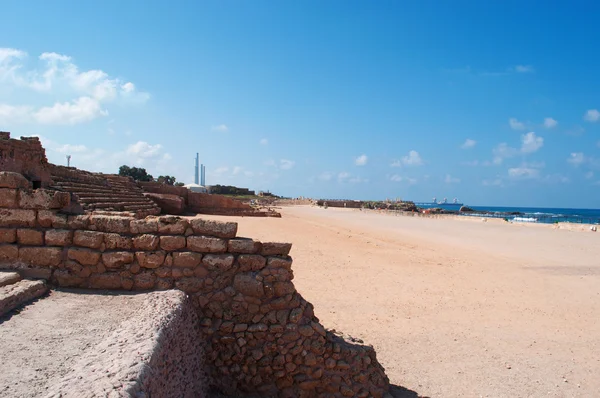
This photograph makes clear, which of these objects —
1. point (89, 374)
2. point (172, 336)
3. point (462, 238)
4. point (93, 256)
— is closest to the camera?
point (89, 374)

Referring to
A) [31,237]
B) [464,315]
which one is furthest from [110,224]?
[464,315]

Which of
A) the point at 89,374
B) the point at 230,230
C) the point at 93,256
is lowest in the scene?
the point at 89,374

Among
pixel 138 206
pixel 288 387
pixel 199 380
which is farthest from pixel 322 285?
pixel 138 206

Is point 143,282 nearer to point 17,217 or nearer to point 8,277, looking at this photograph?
point 8,277

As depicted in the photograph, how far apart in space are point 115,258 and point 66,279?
589 mm

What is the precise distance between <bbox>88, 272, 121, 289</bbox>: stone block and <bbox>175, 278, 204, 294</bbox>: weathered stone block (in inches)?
25.8

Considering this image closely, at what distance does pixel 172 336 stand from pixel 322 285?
22.8 ft

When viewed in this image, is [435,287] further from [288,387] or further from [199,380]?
[199,380]

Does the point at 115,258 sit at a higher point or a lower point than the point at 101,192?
lower

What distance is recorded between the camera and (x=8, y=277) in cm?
403

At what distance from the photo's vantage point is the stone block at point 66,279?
171 inches

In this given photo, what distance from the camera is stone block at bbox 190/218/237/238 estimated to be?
4.57 m

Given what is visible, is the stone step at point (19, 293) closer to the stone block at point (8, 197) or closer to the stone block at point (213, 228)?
the stone block at point (8, 197)

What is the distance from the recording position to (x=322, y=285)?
10086 millimetres
